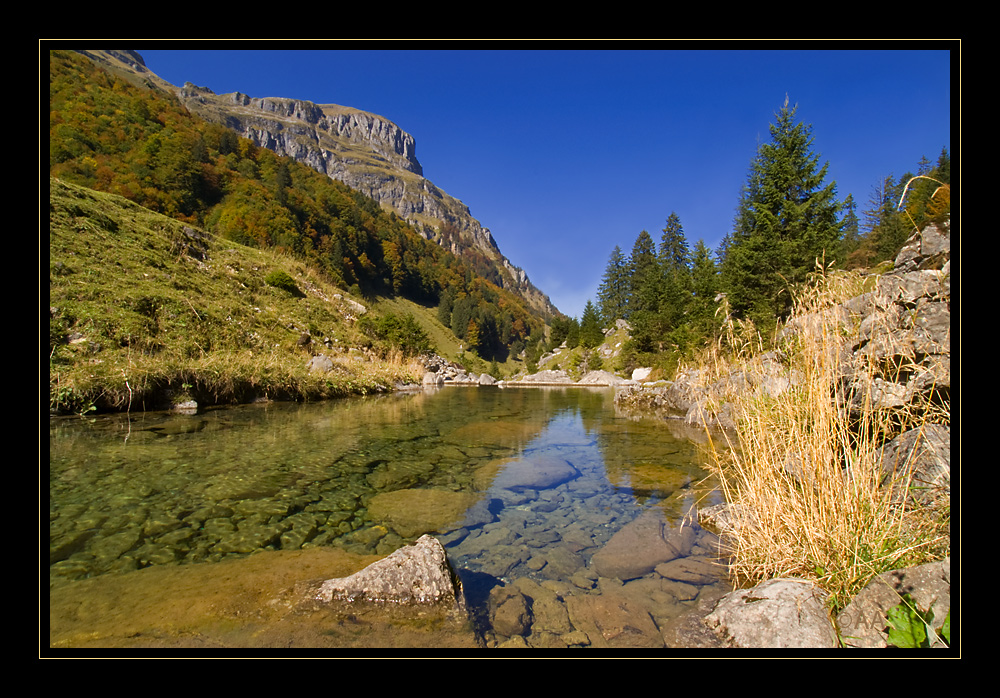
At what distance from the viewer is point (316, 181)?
6097 centimetres

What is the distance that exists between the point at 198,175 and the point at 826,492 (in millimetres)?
53470

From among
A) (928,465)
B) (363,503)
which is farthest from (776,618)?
(363,503)

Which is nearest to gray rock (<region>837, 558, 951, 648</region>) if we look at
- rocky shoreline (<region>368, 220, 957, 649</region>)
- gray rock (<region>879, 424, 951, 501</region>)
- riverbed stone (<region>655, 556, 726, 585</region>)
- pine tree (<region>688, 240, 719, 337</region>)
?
rocky shoreline (<region>368, 220, 957, 649</region>)

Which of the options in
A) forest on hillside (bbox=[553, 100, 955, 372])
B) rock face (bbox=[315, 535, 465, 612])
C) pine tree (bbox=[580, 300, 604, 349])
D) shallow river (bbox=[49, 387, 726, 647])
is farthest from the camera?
pine tree (bbox=[580, 300, 604, 349])

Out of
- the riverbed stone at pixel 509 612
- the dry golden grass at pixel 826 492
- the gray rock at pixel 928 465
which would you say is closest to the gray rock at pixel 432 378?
the riverbed stone at pixel 509 612

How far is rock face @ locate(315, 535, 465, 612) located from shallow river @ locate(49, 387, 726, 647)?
26cm

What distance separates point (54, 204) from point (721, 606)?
25.3 meters

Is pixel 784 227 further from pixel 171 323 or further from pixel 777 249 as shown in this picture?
pixel 171 323

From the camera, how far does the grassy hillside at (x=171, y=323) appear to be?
10.1 meters

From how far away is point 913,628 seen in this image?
1.87m

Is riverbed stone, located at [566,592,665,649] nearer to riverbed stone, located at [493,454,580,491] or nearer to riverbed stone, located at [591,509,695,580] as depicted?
riverbed stone, located at [591,509,695,580]

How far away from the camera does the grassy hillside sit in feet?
33.3
